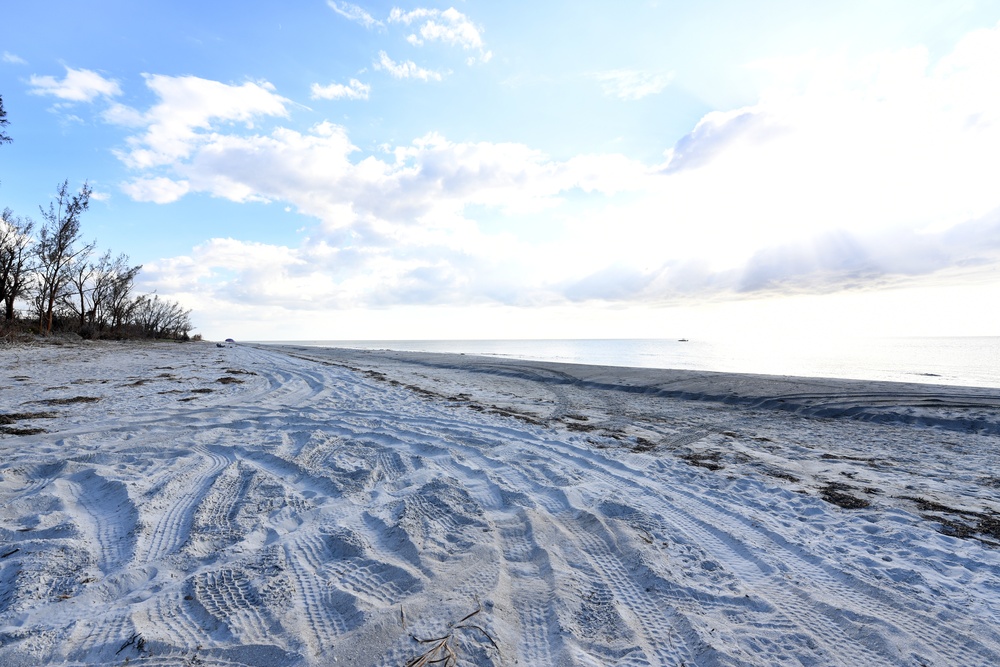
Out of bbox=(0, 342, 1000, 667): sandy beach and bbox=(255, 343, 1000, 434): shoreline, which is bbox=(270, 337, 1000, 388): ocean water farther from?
bbox=(0, 342, 1000, 667): sandy beach

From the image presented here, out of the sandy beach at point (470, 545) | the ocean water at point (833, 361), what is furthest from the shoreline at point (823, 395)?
the ocean water at point (833, 361)

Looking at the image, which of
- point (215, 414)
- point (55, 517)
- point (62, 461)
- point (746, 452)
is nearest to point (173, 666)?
point (55, 517)

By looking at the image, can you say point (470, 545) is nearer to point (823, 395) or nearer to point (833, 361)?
point (823, 395)

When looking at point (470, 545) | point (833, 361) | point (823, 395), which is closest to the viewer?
point (470, 545)

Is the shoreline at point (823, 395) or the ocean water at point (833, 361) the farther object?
the ocean water at point (833, 361)

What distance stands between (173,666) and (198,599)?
1.59 ft

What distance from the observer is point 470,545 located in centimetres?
312

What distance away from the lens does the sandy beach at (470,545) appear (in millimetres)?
2145

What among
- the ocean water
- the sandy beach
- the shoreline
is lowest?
the sandy beach

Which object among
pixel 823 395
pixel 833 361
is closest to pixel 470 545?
pixel 823 395

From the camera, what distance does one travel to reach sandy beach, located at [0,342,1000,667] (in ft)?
7.04

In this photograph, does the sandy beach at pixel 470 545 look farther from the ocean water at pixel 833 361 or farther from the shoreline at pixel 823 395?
the ocean water at pixel 833 361

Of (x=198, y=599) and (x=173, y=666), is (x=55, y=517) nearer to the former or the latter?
(x=198, y=599)

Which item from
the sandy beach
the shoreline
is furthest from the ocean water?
the sandy beach
